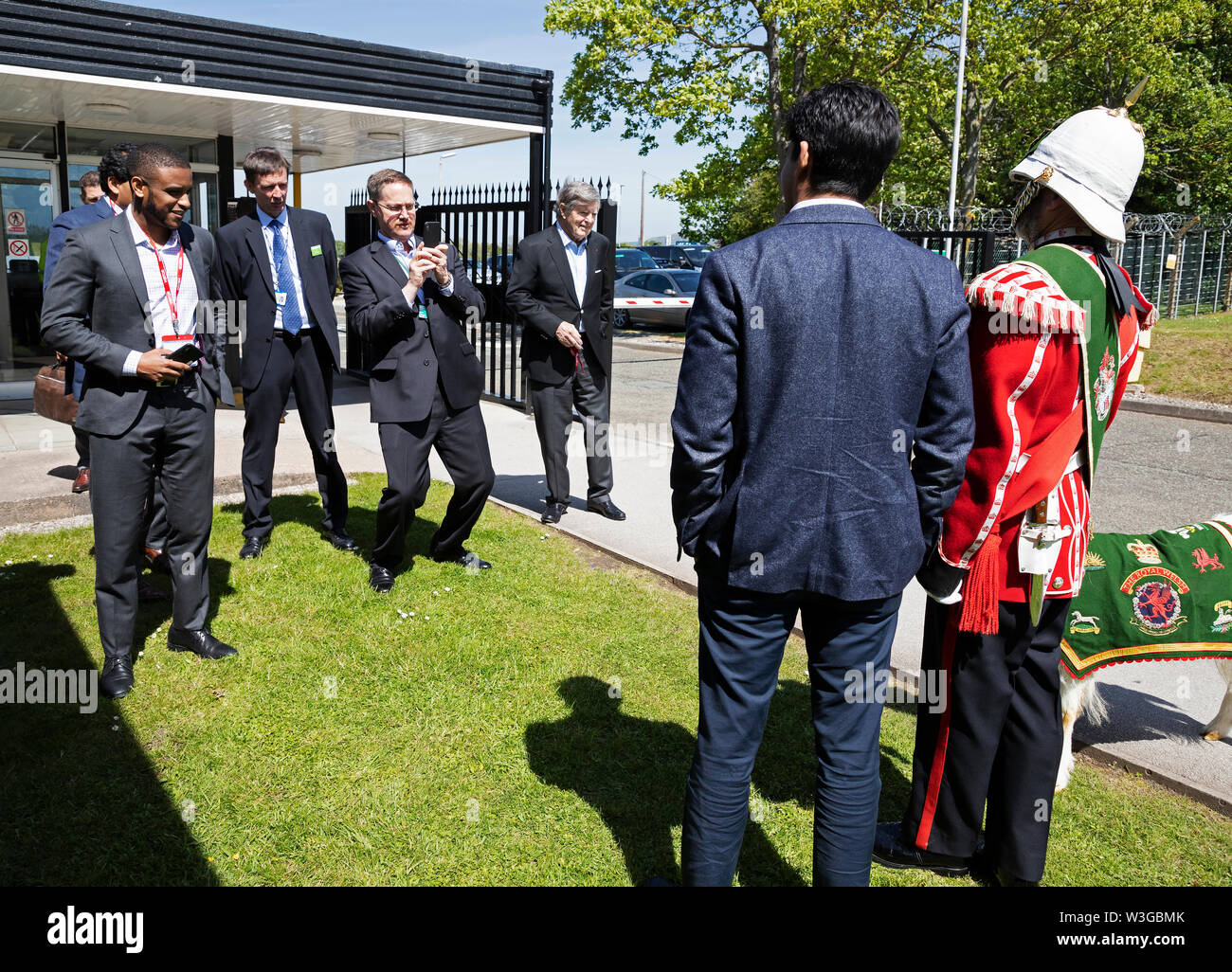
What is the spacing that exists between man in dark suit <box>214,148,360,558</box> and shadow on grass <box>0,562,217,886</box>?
1925mm

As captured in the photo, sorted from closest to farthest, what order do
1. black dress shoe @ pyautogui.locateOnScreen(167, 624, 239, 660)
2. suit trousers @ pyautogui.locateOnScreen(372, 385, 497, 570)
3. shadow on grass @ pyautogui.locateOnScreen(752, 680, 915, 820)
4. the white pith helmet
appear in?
the white pith helmet
shadow on grass @ pyautogui.locateOnScreen(752, 680, 915, 820)
black dress shoe @ pyautogui.locateOnScreen(167, 624, 239, 660)
suit trousers @ pyautogui.locateOnScreen(372, 385, 497, 570)

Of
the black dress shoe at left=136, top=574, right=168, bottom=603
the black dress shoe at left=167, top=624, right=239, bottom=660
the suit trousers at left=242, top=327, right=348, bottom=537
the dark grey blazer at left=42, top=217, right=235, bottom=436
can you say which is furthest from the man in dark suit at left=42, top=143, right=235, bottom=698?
the suit trousers at left=242, top=327, right=348, bottom=537

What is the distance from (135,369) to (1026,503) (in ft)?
11.3

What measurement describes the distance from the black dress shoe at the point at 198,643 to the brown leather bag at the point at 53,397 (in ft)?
13.9

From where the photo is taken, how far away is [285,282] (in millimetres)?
6250

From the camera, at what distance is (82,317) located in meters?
4.21

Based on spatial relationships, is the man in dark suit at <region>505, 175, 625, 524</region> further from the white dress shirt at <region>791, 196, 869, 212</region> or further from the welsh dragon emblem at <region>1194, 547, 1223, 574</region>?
the white dress shirt at <region>791, 196, 869, 212</region>

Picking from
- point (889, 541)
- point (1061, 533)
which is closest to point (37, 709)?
point (889, 541)

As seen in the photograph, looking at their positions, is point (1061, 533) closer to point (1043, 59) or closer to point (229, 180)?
point (229, 180)

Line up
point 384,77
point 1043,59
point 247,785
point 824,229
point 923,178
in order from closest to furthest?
1. point 824,229
2. point 247,785
3. point 384,77
4. point 1043,59
5. point 923,178

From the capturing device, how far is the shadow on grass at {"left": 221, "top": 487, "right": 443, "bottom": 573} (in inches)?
251

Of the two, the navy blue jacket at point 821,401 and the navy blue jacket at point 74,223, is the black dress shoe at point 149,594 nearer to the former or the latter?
the navy blue jacket at point 74,223

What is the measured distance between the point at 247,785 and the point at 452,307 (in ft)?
9.59

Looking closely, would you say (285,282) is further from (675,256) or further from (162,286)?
(675,256)
